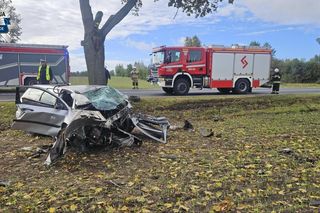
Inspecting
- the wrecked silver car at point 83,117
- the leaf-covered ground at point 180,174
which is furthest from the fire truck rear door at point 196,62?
the wrecked silver car at point 83,117

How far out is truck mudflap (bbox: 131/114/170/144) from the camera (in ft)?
30.7

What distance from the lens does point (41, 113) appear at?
30.6 ft

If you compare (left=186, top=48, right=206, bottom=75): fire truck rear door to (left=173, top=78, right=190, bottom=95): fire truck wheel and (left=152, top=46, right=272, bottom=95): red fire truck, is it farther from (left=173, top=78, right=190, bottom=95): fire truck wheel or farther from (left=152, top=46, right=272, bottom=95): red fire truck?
(left=173, top=78, right=190, bottom=95): fire truck wheel

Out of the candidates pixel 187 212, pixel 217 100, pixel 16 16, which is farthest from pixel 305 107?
pixel 16 16

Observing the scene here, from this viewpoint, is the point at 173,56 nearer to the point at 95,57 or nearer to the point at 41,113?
the point at 95,57

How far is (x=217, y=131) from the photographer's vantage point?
10.8m

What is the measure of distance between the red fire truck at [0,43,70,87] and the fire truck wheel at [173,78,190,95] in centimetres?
780

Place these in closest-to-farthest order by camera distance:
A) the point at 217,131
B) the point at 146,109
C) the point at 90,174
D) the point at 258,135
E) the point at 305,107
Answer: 1. the point at 90,174
2. the point at 258,135
3. the point at 217,131
4. the point at 146,109
5. the point at 305,107

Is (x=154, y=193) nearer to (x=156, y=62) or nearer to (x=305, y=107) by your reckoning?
(x=305, y=107)

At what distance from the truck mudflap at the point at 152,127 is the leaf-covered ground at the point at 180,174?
25cm

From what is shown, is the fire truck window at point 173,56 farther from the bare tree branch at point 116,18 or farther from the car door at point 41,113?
the car door at point 41,113

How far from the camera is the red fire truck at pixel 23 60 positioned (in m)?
22.4

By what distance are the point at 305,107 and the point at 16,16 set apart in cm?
4517

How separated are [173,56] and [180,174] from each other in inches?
593
